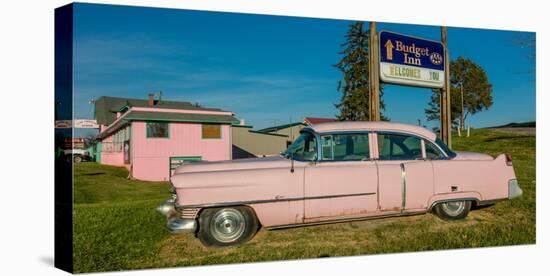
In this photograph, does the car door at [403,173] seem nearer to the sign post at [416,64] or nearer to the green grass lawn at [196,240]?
the green grass lawn at [196,240]

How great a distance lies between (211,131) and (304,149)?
1.21 meters

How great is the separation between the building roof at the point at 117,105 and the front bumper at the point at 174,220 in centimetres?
114

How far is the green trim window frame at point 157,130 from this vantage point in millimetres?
5641

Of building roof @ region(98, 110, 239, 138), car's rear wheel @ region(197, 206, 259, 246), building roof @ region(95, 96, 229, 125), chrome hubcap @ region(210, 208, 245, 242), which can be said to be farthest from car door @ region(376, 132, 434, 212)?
building roof @ region(95, 96, 229, 125)

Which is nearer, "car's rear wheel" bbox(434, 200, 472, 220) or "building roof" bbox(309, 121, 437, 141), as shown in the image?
"building roof" bbox(309, 121, 437, 141)

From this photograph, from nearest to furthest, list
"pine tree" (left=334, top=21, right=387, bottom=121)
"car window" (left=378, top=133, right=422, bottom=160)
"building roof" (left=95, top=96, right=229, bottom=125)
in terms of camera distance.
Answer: "building roof" (left=95, top=96, right=229, bottom=125) < "car window" (left=378, top=133, right=422, bottom=160) < "pine tree" (left=334, top=21, right=387, bottom=121)

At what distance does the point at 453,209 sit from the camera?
642 cm

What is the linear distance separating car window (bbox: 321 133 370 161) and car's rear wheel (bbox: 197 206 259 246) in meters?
1.21

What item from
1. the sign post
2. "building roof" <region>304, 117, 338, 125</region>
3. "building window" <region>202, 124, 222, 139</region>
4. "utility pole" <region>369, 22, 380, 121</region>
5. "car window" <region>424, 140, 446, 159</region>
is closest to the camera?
"building window" <region>202, 124, 222, 139</region>

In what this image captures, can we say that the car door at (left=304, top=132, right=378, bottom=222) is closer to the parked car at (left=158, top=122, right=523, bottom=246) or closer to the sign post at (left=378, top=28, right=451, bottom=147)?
the parked car at (left=158, top=122, right=523, bottom=246)

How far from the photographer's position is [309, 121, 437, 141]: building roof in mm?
5722

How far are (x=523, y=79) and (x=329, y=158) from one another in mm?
4114

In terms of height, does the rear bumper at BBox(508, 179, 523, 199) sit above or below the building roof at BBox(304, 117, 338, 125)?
below

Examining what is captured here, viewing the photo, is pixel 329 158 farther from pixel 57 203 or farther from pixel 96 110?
pixel 57 203
